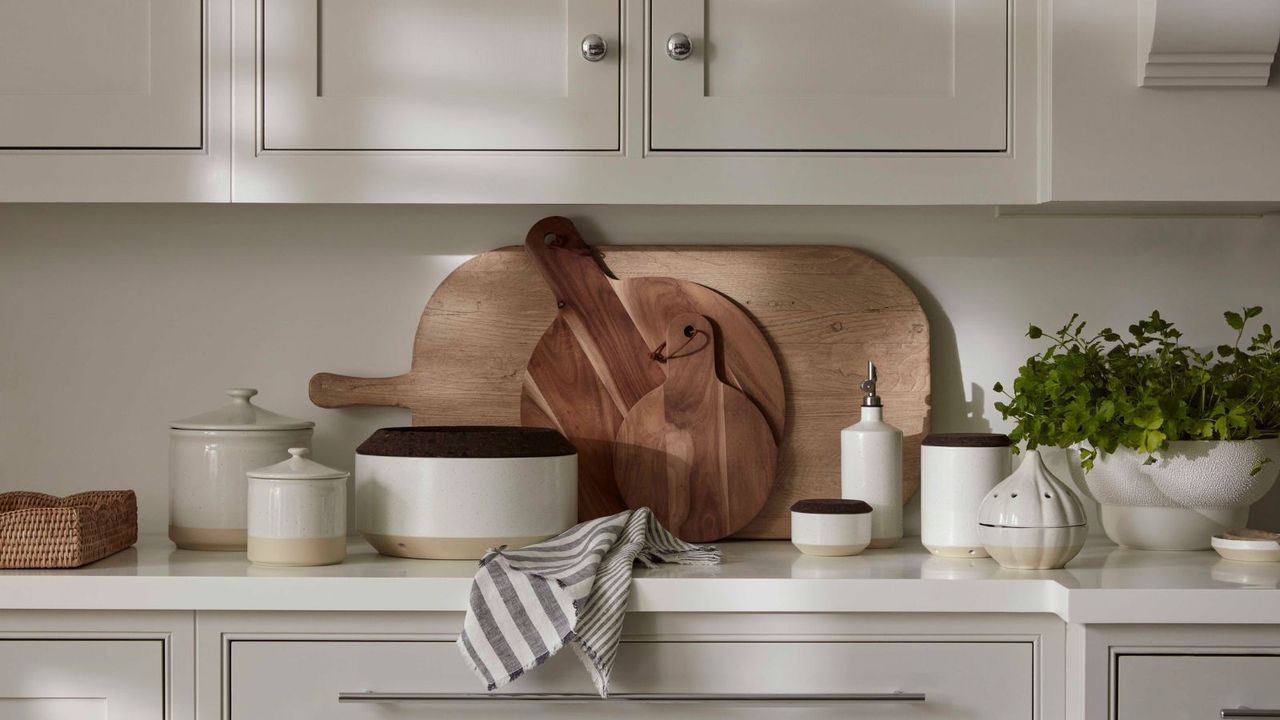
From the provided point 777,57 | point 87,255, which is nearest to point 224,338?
point 87,255

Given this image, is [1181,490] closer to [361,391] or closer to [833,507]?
[833,507]

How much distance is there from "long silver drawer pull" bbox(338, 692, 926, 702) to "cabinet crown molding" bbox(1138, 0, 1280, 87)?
0.83 meters

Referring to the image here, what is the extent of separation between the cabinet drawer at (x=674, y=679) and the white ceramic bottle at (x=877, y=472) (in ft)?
0.98

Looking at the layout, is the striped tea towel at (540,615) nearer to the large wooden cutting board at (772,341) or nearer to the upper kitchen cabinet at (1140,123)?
the large wooden cutting board at (772,341)

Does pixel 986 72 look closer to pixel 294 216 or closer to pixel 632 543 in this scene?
pixel 632 543

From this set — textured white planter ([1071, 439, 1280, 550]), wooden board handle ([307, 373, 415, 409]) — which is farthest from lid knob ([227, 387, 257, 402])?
textured white planter ([1071, 439, 1280, 550])

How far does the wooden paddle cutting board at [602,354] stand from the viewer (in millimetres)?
1810

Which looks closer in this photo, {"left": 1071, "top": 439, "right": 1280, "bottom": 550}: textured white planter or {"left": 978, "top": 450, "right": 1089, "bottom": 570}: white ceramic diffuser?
{"left": 978, "top": 450, "right": 1089, "bottom": 570}: white ceramic diffuser

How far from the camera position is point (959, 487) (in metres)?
1.59

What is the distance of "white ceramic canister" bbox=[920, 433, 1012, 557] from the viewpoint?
1583 mm

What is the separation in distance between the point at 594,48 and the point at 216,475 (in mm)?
759

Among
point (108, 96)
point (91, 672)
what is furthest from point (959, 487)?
point (108, 96)

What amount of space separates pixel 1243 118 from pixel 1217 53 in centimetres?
9

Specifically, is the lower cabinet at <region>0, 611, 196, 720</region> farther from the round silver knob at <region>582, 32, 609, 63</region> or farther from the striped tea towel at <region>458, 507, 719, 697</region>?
the round silver knob at <region>582, 32, 609, 63</region>
